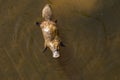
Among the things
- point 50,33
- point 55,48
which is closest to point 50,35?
point 50,33

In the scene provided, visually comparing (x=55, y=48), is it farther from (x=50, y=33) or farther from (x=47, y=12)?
(x=47, y=12)

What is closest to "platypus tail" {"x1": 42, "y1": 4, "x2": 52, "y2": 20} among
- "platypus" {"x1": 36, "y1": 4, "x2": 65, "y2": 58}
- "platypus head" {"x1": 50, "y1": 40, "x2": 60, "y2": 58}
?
"platypus" {"x1": 36, "y1": 4, "x2": 65, "y2": 58}

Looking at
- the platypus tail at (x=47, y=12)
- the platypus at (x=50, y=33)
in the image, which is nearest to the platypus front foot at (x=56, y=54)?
the platypus at (x=50, y=33)

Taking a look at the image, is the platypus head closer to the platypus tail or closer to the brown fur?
the brown fur

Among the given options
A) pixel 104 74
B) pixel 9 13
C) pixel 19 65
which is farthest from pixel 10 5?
pixel 104 74

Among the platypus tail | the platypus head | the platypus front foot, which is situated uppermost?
Result: the platypus tail

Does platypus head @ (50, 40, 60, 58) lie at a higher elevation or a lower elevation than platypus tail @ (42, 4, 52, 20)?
lower

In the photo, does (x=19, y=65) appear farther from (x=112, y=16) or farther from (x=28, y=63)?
(x=112, y=16)
